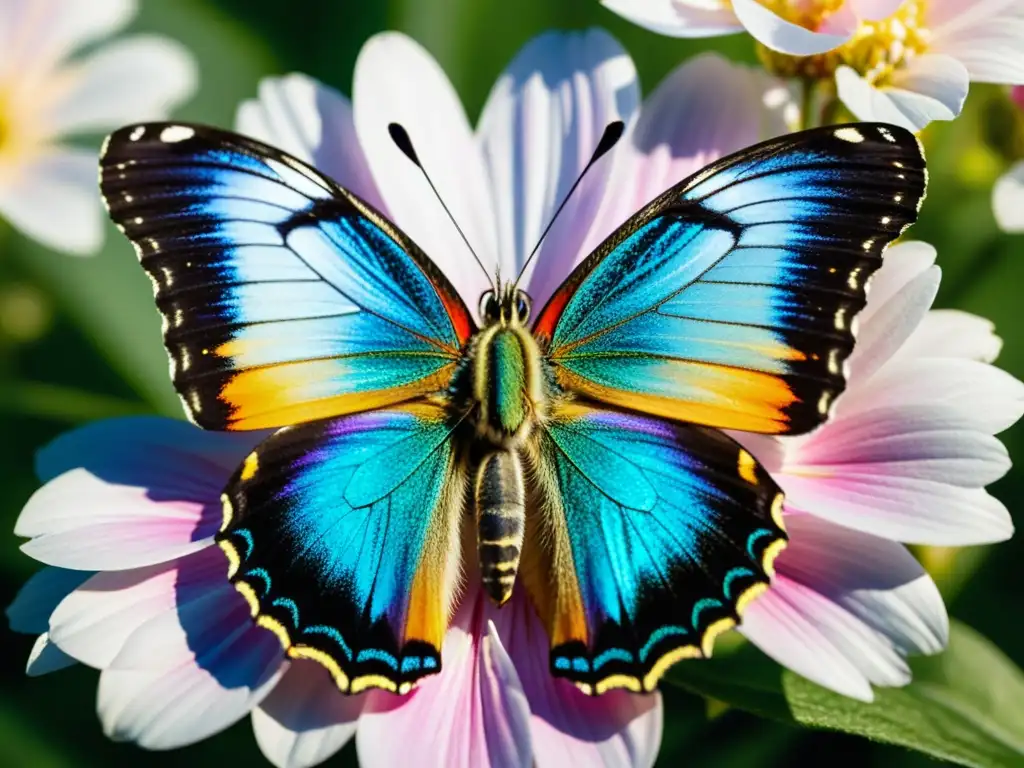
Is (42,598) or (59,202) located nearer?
(42,598)

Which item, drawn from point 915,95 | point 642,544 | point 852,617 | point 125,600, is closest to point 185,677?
point 125,600

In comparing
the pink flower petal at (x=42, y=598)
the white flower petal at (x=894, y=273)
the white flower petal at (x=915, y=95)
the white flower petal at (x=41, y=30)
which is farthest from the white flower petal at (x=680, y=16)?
the white flower petal at (x=41, y=30)

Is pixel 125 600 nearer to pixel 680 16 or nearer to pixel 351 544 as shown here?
pixel 351 544

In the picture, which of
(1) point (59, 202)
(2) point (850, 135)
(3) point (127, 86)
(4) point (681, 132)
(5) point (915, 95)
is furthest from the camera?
(3) point (127, 86)

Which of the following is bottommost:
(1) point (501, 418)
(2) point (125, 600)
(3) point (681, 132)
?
(2) point (125, 600)

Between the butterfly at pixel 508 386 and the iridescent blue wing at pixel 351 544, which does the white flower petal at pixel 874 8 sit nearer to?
the butterfly at pixel 508 386

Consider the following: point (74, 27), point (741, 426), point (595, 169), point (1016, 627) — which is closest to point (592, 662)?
point (741, 426)

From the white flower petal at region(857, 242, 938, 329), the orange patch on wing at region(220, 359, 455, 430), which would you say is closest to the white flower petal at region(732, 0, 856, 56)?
the white flower petal at region(857, 242, 938, 329)

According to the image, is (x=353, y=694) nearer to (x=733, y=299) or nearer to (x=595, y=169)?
(x=733, y=299)
